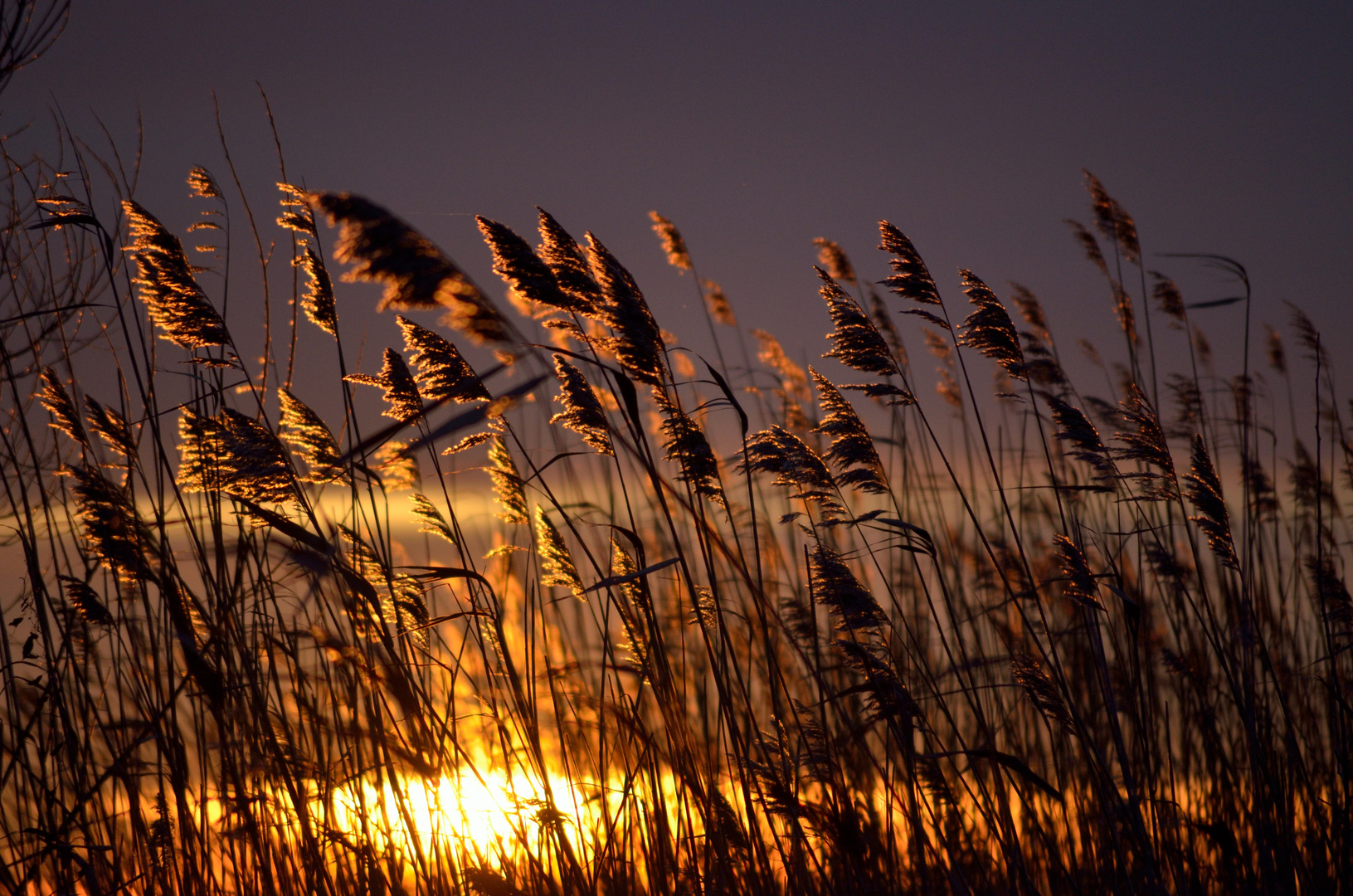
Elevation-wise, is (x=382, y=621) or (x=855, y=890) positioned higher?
(x=382, y=621)

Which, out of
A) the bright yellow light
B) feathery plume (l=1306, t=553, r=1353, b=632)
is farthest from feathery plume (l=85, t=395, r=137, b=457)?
feathery plume (l=1306, t=553, r=1353, b=632)

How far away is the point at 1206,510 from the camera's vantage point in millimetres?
2066

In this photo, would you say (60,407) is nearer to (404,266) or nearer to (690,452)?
(404,266)

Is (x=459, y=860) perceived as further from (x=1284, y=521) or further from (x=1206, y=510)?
(x=1284, y=521)

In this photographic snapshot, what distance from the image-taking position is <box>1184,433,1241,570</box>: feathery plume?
80.4 inches

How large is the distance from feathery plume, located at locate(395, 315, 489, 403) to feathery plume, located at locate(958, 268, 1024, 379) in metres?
1.19

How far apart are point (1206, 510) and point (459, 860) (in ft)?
6.70

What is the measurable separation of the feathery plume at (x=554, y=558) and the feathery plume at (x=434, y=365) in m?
0.40

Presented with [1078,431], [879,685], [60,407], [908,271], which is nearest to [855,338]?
[908,271]

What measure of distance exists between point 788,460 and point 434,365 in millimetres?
844

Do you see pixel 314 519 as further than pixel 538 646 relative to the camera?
No

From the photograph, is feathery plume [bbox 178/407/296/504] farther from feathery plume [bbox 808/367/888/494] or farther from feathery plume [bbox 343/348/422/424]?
feathery plume [bbox 808/367/888/494]

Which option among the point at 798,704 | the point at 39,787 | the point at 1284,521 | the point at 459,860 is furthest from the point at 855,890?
the point at 1284,521

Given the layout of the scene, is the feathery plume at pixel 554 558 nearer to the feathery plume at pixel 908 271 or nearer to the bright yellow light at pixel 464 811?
the bright yellow light at pixel 464 811
